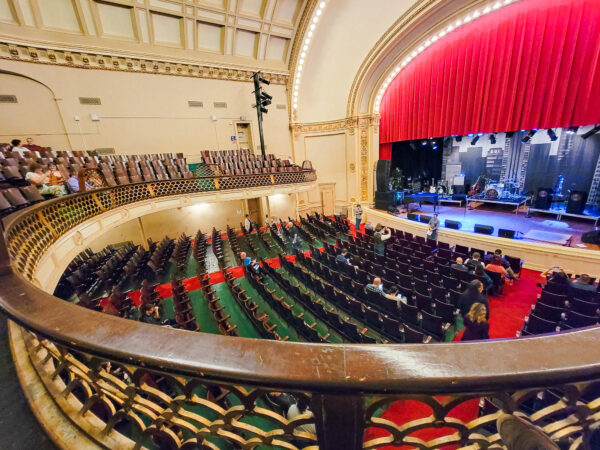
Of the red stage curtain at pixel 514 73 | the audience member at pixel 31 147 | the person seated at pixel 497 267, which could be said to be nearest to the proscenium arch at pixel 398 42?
the red stage curtain at pixel 514 73

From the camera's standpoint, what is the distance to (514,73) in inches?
316

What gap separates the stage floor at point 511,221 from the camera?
7957 mm

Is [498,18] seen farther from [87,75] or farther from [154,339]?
[87,75]

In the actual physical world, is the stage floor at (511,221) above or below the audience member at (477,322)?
below

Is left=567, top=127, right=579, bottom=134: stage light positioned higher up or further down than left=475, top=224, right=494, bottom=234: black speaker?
higher up

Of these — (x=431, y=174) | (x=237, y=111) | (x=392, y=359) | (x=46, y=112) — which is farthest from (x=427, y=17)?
(x=46, y=112)

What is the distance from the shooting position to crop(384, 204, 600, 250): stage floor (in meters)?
7.96

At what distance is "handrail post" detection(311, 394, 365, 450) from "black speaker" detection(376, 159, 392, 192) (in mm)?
12503

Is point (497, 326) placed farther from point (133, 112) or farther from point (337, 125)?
point (133, 112)

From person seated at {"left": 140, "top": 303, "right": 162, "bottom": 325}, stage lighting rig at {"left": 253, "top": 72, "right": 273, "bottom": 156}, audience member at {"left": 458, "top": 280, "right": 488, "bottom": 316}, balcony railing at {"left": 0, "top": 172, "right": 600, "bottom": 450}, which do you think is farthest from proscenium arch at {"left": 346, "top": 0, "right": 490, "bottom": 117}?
person seated at {"left": 140, "top": 303, "right": 162, "bottom": 325}

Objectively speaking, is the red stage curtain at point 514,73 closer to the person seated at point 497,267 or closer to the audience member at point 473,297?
the person seated at point 497,267

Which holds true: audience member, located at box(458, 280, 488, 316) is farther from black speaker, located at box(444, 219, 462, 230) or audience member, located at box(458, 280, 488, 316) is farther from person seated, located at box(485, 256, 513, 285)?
black speaker, located at box(444, 219, 462, 230)

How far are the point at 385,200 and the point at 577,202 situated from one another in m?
6.70

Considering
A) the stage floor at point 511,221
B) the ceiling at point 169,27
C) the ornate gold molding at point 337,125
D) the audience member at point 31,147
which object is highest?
the ceiling at point 169,27
